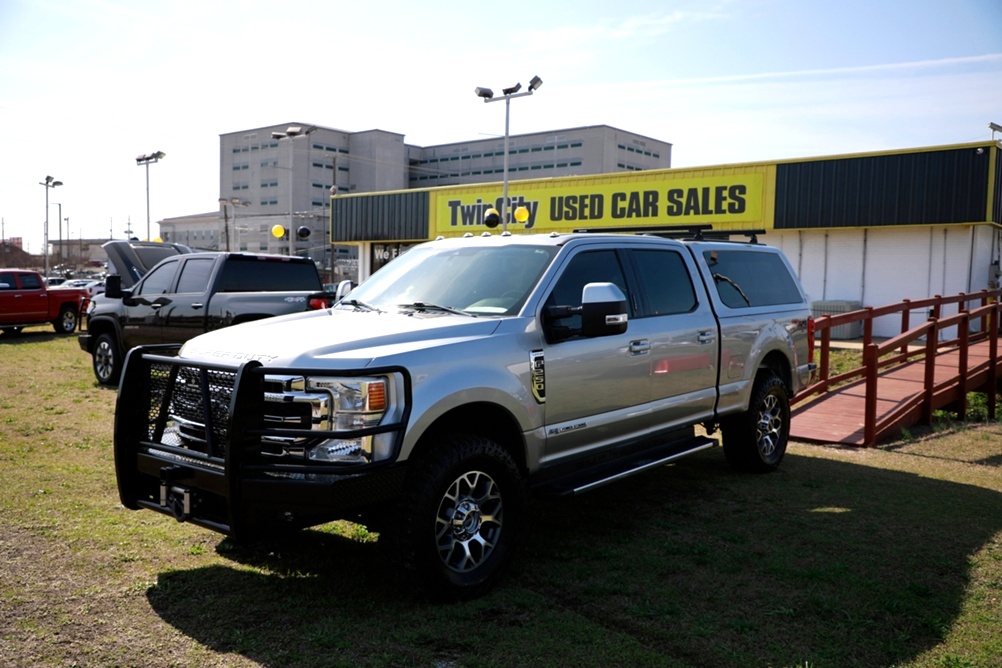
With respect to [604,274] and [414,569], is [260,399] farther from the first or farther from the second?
[604,274]

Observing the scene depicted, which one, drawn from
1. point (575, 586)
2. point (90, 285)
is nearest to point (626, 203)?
point (575, 586)

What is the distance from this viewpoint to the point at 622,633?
412cm

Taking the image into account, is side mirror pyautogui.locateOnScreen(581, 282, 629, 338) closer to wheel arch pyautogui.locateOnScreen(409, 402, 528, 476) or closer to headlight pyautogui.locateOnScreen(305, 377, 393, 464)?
wheel arch pyautogui.locateOnScreen(409, 402, 528, 476)

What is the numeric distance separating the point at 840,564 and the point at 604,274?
7.76ft

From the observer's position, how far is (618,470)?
5.57 meters

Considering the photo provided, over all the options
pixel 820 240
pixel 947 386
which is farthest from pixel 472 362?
pixel 820 240

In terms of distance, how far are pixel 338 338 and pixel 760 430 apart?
4.45 metres

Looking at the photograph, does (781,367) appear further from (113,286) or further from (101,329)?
(101,329)

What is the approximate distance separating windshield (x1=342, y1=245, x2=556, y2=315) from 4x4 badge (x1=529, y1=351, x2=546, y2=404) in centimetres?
32

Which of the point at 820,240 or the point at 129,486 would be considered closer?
the point at 129,486

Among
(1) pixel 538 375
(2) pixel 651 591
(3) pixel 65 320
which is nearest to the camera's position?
(2) pixel 651 591

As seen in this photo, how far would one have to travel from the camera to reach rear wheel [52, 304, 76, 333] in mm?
23109

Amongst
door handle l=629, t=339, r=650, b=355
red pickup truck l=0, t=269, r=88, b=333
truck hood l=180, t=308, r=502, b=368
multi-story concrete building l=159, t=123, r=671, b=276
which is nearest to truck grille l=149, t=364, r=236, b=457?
truck hood l=180, t=308, r=502, b=368

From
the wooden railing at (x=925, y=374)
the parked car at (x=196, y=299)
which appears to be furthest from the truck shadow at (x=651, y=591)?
the parked car at (x=196, y=299)
